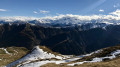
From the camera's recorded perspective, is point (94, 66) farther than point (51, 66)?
No

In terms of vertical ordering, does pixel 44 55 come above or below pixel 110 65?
below

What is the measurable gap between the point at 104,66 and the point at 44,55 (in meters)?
51.8

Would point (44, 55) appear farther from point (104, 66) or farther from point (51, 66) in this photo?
point (104, 66)

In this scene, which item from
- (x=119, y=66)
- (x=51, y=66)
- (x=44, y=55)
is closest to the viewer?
(x=119, y=66)

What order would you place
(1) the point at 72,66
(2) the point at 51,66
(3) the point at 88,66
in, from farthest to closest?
(2) the point at 51,66, (1) the point at 72,66, (3) the point at 88,66

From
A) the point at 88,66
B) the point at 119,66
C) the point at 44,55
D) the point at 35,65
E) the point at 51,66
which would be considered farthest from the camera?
the point at 44,55

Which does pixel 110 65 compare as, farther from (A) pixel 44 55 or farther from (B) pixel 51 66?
(A) pixel 44 55

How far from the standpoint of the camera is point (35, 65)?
40875mm

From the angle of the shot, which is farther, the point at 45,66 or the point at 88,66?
the point at 45,66

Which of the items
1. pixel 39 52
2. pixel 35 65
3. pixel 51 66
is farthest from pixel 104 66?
pixel 39 52

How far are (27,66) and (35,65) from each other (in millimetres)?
2317

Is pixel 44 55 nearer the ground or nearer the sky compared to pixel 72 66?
nearer the ground

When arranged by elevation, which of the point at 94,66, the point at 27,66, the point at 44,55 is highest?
the point at 94,66

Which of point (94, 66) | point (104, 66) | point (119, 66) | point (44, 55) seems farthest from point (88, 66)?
point (44, 55)
